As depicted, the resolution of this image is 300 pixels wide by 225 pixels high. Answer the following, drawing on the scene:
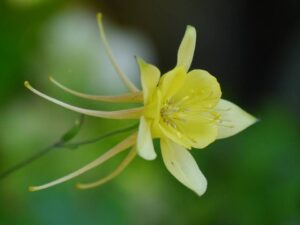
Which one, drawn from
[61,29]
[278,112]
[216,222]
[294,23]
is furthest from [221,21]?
[216,222]

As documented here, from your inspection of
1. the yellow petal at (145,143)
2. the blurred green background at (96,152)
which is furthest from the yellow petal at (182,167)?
the blurred green background at (96,152)

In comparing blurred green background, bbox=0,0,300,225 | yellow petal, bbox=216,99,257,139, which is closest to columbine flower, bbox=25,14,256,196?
yellow petal, bbox=216,99,257,139

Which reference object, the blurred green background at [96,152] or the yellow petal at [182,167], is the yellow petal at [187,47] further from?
the blurred green background at [96,152]

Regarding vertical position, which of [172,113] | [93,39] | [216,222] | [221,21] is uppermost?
[172,113]

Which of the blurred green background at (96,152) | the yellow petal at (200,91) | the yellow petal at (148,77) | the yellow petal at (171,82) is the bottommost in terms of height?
the blurred green background at (96,152)

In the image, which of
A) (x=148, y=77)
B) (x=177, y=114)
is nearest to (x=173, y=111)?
(x=177, y=114)

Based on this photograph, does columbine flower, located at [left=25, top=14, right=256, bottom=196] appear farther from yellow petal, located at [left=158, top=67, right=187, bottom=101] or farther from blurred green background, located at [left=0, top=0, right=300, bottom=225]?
blurred green background, located at [left=0, top=0, right=300, bottom=225]

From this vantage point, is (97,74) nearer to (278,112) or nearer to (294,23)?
(278,112)
